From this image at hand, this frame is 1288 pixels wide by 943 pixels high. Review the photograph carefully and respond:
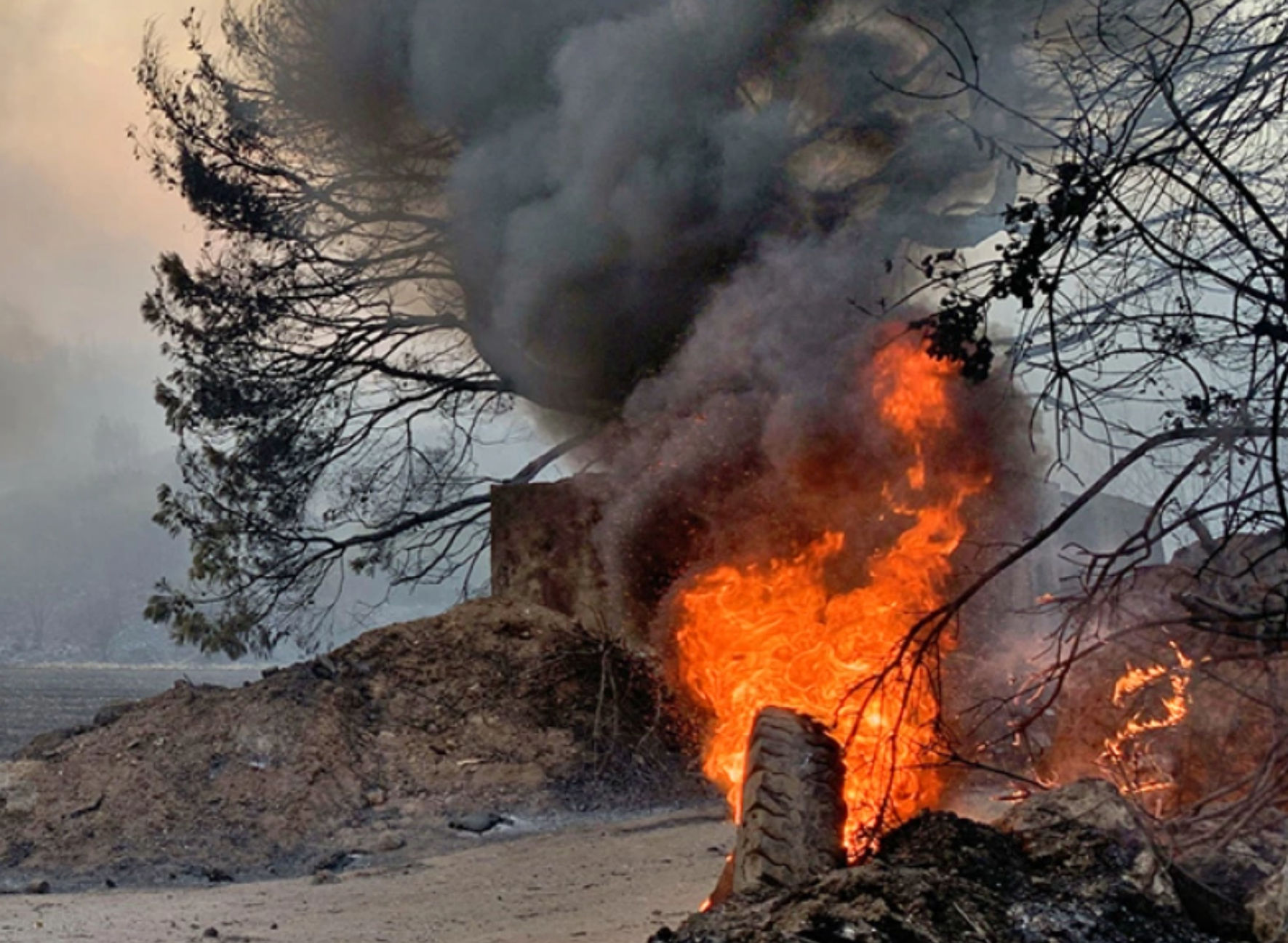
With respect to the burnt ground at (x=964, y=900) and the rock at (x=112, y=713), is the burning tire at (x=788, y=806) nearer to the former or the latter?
the burnt ground at (x=964, y=900)

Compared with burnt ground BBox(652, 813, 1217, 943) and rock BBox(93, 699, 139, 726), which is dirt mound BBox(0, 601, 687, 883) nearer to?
rock BBox(93, 699, 139, 726)

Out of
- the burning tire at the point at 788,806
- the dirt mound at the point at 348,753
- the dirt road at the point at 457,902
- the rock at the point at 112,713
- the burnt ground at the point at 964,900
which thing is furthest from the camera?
the rock at the point at 112,713

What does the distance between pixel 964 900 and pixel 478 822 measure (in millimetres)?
7342

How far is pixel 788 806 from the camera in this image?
5691 mm

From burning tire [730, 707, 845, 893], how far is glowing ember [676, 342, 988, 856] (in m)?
0.21

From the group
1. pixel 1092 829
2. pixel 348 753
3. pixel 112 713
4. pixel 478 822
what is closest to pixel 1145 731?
pixel 1092 829

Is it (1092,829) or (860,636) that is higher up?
(860,636)

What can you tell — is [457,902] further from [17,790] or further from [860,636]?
[17,790]

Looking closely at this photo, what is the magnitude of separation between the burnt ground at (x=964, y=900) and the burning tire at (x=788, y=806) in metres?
0.29

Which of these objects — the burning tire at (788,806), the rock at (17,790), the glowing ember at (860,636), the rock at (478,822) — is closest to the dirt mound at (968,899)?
the burning tire at (788,806)

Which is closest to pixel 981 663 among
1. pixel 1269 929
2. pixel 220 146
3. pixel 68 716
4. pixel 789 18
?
pixel 1269 929

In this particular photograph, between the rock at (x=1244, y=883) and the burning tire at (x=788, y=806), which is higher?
the burning tire at (x=788, y=806)

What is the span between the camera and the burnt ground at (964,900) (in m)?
4.41

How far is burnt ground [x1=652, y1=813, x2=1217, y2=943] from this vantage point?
174 inches
